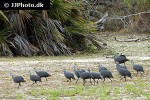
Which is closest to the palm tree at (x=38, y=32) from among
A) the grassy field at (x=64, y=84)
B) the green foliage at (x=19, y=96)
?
the grassy field at (x=64, y=84)

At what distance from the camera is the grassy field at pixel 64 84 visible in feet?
34.2

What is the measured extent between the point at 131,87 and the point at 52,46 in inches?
340

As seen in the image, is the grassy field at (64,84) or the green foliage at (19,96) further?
the grassy field at (64,84)

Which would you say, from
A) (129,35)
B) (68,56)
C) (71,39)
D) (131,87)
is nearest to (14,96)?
(131,87)

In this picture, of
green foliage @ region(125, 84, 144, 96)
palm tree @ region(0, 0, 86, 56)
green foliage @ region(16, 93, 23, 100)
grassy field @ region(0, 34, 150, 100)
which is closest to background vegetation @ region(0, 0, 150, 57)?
palm tree @ region(0, 0, 86, 56)

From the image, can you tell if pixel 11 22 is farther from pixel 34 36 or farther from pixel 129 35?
pixel 129 35

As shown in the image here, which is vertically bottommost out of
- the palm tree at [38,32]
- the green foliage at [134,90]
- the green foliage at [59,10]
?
the green foliage at [134,90]

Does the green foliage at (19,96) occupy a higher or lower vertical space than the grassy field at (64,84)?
higher

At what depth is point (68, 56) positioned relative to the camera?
19.2 m

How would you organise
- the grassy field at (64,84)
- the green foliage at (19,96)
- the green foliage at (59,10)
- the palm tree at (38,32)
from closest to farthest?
the green foliage at (19,96), the grassy field at (64,84), the palm tree at (38,32), the green foliage at (59,10)

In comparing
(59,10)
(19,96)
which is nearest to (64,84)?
(19,96)

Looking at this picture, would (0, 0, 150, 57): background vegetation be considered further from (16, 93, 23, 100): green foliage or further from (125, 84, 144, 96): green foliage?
(16, 93, 23, 100): green foliage

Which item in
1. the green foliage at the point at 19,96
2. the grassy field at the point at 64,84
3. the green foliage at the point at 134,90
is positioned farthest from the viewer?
the green foliage at the point at 134,90

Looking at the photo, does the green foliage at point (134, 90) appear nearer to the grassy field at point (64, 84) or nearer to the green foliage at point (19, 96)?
the grassy field at point (64, 84)
